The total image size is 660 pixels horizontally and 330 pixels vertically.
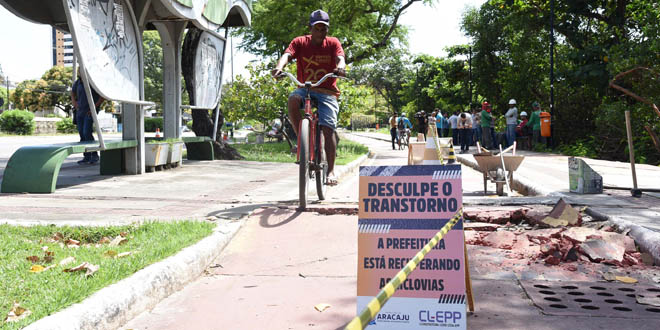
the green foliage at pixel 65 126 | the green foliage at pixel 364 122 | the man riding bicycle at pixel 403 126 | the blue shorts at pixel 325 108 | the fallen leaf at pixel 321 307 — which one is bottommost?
the fallen leaf at pixel 321 307

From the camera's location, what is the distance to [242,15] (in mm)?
14523

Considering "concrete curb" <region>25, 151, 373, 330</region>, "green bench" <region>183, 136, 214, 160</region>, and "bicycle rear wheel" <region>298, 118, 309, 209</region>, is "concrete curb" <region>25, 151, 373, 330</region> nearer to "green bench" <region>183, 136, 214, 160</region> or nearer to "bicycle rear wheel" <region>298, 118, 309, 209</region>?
"bicycle rear wheel" <region>298, 118, 309, 209</region>

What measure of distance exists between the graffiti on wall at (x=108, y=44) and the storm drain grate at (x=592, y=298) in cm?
662

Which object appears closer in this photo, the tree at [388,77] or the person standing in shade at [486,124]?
the person standing in shade at [486,124]

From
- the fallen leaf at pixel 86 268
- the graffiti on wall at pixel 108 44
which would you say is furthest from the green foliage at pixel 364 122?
the fallen leaf at pixel 86 268

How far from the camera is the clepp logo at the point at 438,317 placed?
2.94 m

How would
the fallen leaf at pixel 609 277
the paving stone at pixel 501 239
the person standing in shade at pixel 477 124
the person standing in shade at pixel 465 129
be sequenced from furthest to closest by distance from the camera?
the person standing in shade at pixel 477 124 < the person standing in shade at pixel 465 129 < the paving stone at pixel 501 239 < the fallen leaf at pixel 609 277

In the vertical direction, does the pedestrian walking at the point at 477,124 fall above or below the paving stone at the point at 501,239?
above

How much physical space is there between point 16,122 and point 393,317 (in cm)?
4829

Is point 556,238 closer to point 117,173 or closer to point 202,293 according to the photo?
point 202,293

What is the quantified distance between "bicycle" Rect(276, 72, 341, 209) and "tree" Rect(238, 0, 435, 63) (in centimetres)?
1597

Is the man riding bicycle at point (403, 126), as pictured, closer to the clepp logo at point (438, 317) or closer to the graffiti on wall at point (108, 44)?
the graffiti on wall at point (108, 44)

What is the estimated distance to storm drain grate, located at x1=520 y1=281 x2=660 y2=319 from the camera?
3494 mm

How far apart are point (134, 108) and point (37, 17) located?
2.35 metres
